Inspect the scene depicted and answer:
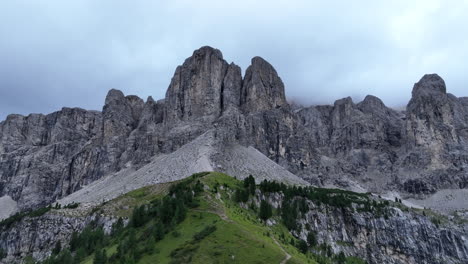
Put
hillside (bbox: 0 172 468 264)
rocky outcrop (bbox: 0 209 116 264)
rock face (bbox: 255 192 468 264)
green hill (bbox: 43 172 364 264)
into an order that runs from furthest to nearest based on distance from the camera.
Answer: rock face (bbox: 255 192 468 264), rocky outcrop (bbox: 0 209 116 264), hillside (bbox: 0 172 468 264), green hill (bbox: 43 172 364 264)

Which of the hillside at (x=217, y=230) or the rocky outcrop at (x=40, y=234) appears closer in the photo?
the hillside at (x=217, y=230)

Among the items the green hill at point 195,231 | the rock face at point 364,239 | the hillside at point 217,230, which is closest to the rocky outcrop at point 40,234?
the hillside at point 217,230

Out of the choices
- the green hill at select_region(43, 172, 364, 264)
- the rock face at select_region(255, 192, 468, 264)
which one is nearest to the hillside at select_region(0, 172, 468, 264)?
the green hill at select_region(43, 172, 364, 264)

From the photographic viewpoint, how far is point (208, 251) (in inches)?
4072

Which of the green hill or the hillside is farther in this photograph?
the hillside

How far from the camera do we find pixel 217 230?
115 metres

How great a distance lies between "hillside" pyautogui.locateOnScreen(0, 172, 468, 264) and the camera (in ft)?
356

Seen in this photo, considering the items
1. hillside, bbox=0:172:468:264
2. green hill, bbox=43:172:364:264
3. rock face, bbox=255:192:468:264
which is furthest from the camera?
rock face, bbox=255:192:468:264

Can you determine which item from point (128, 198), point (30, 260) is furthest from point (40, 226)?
point (128, 198)

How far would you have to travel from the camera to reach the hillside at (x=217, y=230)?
10838 centimetres

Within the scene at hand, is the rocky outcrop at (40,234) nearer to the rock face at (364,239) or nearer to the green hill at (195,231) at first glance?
the green hill at (195,231)

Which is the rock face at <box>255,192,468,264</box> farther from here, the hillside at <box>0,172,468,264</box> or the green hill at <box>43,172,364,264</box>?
the green hill at <box>43,172,364,264</box>

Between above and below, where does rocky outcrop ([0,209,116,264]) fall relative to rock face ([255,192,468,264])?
above

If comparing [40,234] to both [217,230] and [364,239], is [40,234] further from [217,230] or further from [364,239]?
[364,239]
